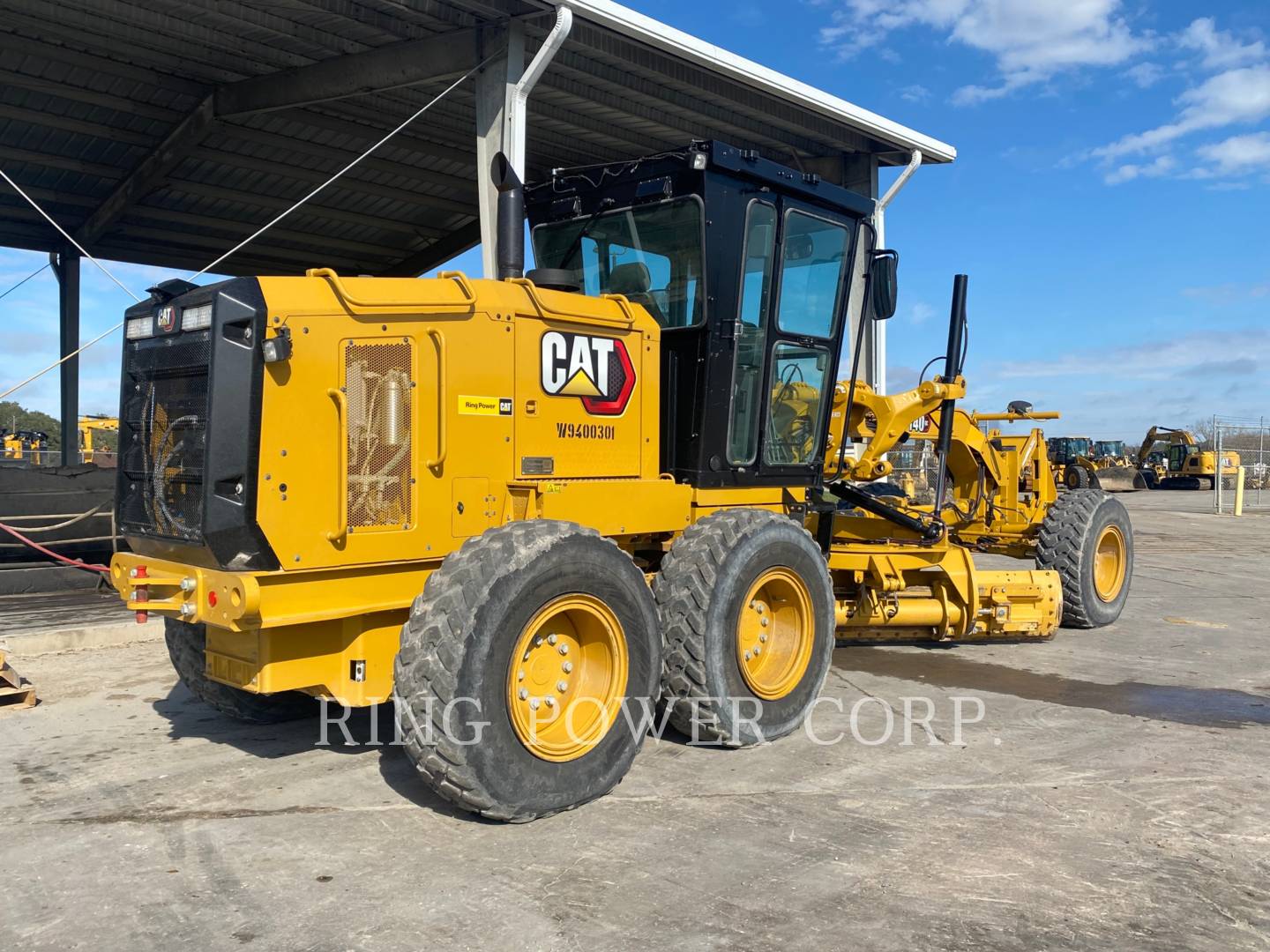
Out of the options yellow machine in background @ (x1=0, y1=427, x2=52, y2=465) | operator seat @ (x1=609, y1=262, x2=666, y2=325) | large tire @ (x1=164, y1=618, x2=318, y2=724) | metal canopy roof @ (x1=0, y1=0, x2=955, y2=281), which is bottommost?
large tire @ (x1=164, y1=618, x2=318, y2=724)

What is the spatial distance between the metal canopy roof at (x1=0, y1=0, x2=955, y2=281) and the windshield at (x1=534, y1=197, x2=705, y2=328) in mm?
4947

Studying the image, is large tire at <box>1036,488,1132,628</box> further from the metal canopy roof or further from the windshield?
the metal canopy roof

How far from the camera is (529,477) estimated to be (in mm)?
4773


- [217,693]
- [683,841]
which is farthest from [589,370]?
[217,693]

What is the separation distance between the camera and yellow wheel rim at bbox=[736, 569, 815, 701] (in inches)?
216

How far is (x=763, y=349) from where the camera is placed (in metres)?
5.88

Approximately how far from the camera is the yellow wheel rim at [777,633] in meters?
5.48

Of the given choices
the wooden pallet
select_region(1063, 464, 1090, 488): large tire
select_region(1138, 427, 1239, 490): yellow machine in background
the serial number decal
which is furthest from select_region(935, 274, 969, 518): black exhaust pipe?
select_region(1138, 427, 1239, 490): yellow machine in background

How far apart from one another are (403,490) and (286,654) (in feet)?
2.77

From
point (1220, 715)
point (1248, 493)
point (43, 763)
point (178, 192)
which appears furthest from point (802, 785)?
point (1248, 493)

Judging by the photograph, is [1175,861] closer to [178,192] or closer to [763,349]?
[763,349]

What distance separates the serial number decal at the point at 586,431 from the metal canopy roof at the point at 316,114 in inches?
252

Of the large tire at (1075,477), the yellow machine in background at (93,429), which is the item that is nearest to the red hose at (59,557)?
the yellow machine in background at (93,429)

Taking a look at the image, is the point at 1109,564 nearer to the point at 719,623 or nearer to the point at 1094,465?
the point at 719,623
